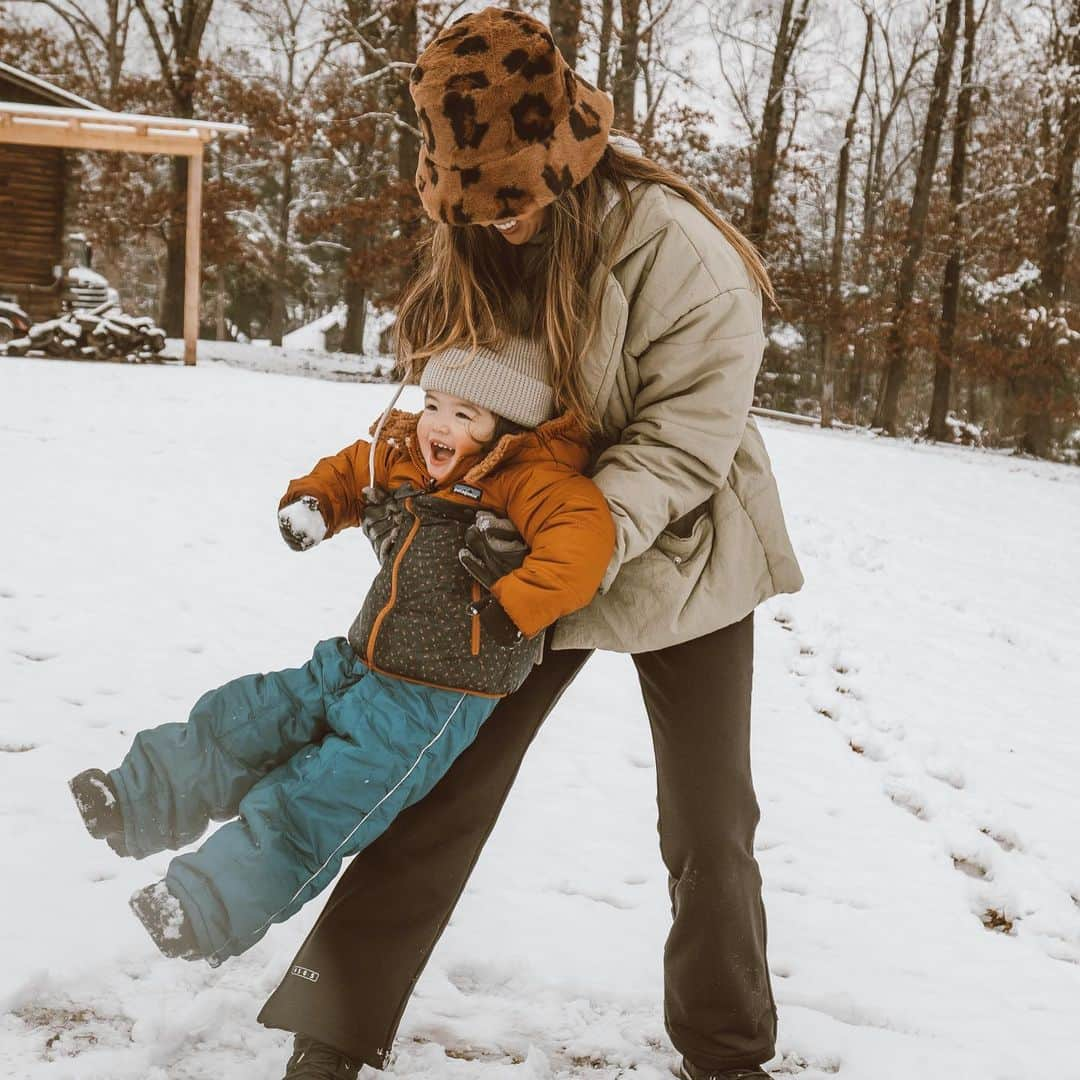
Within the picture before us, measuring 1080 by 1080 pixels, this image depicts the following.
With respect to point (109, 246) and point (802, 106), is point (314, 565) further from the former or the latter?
point (109, 246)

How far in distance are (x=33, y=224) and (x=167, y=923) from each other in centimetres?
2000

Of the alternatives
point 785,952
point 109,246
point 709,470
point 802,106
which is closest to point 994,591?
point 785,952

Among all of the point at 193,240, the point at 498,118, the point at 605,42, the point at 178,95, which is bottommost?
the point at 498,118

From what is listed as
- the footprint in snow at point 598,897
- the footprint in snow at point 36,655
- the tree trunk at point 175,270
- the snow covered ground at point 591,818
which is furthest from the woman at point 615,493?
the tree trunk at point 175,270

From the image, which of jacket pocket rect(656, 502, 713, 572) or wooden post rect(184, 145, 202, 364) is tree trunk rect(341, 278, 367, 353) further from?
jacket pocket rect(656, 502, 713, 572)

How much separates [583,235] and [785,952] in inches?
80.4

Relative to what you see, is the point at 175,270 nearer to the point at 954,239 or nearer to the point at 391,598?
the point at 954,239

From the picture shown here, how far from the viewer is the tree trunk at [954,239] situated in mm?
22312

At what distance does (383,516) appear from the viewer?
230cm

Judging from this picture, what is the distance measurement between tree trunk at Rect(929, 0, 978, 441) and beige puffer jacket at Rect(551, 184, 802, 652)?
22051 mm

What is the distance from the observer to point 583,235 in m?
2.11

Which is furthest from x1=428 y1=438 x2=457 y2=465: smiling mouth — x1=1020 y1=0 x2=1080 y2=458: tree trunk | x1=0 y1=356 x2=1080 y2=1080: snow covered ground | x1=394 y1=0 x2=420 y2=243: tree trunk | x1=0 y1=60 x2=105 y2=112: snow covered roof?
x1=1020 y1=0 x2=1080 y2=458: tree trunk

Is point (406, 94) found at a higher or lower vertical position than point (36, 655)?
higher

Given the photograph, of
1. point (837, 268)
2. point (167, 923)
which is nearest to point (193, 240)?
point (837, 268)
